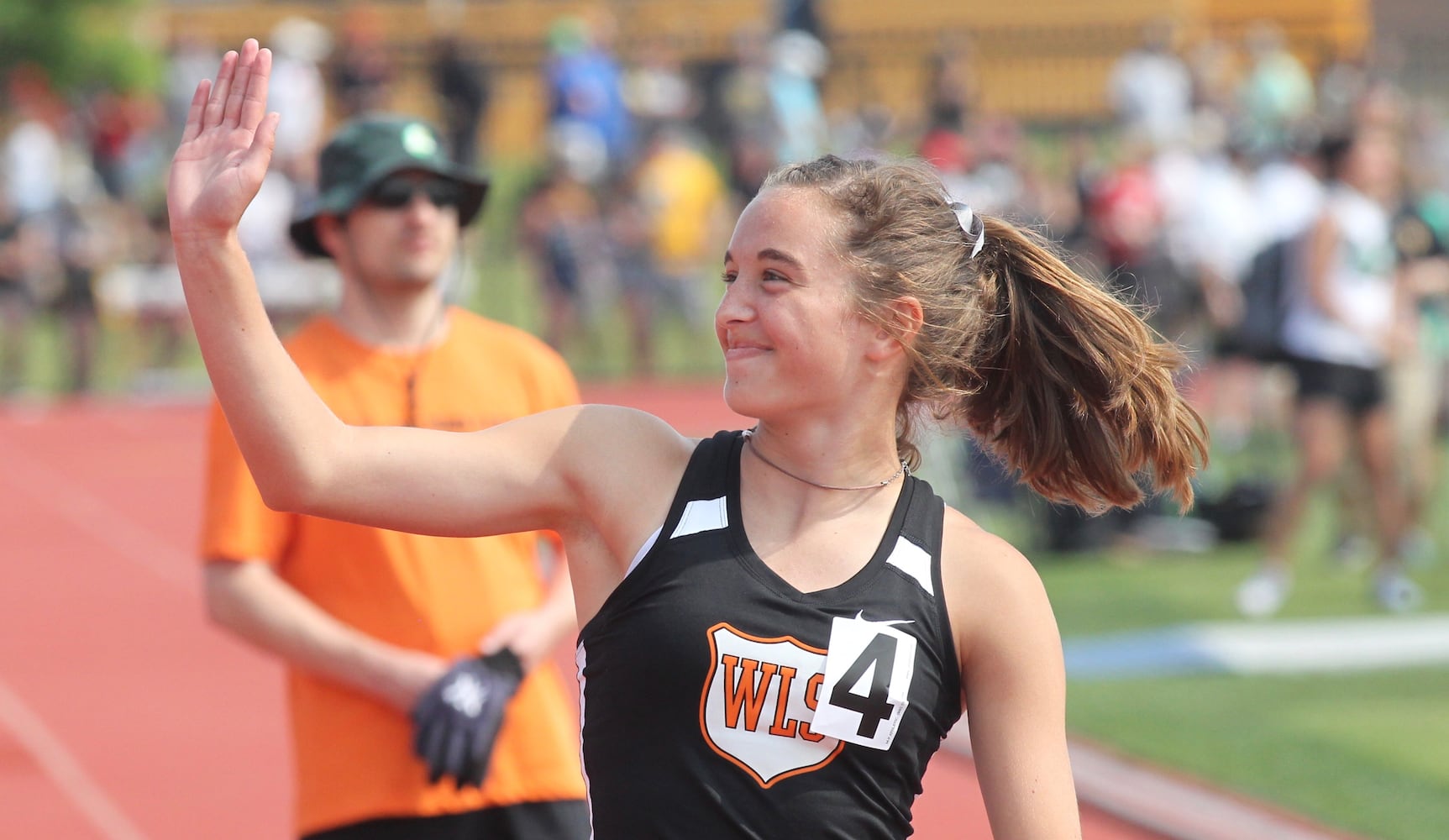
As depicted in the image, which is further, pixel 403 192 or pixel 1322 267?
pixel 1322 267

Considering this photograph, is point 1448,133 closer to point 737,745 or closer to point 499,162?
point 499,162

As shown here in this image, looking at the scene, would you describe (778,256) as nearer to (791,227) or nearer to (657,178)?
(791,227)

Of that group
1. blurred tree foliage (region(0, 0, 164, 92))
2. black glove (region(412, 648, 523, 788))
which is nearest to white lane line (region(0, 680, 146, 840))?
black glove (region(412, 648, 523, 788))

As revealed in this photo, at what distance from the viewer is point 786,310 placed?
231 cm

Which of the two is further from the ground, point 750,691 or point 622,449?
point 622,449

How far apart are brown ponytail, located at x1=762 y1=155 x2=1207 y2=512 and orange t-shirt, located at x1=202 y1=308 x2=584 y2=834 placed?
1098mm

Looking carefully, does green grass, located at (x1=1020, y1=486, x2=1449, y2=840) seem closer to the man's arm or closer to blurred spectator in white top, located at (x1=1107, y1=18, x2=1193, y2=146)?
the man's arm

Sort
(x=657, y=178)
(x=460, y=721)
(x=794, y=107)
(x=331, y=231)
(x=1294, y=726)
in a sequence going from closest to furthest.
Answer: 1. (x=460, y=721)
2. (x=331, y=231)
3. (x=1294, y=726)
4. (x=657, y=178)
5. (x=794, y=107)

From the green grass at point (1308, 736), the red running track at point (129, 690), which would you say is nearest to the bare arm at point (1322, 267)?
the green grass at point (1308, 736)

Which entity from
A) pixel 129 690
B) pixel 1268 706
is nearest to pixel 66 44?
pixel 129 690

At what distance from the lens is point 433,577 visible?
11.0 feet

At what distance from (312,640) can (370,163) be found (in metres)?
0.98

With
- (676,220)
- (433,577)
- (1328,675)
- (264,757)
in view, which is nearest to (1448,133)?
(676,220)

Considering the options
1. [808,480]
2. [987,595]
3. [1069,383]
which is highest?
[1069,383]
